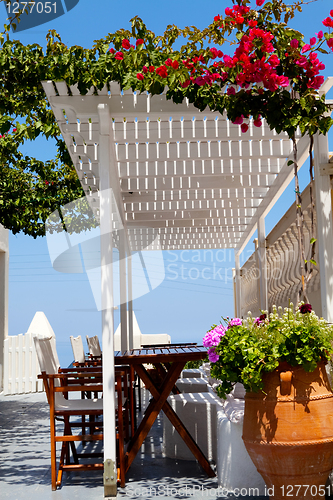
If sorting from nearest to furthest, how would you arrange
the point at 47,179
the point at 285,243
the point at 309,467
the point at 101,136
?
1. the point at 309,467
2. the point at 101,136
3. the point at 285,243
4. the point at 47,179

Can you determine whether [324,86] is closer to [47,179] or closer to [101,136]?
[101,136]

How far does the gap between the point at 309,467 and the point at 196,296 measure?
11657 millimetres

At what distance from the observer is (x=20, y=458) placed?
4633 mm

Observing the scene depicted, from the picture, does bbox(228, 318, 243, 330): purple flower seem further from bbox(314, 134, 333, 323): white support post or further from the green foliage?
bbox(314, 134, 333, 323): white support post

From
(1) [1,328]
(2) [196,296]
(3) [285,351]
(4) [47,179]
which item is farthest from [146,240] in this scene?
(3) [285,351]

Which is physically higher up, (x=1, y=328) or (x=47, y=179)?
(x=47, y=179)

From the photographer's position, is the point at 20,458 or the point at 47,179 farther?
the point at 47,179

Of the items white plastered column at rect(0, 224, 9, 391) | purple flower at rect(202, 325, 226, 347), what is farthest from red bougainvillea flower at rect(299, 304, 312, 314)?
white plastered column at rect(0, 224, 9, 391)

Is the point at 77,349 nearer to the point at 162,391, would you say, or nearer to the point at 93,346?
the point at 93,346

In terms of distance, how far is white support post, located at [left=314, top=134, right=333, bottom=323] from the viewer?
12.6 ft

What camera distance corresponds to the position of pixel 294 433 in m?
2.70

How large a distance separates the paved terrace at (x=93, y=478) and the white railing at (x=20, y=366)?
418 cm

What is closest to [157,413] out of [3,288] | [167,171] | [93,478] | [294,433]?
[93,478]

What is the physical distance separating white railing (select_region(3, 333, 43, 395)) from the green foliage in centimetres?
741
